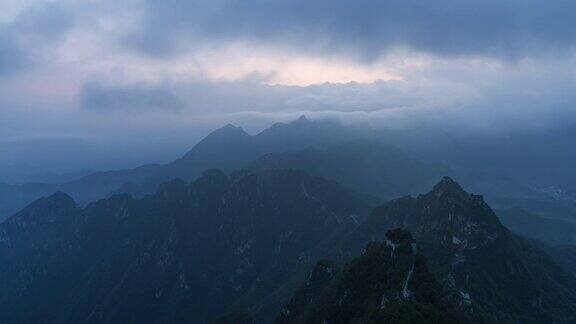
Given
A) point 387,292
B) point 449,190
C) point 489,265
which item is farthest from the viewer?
point 449,190

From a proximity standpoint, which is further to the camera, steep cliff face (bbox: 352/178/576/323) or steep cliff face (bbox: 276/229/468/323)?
steep cliff face (bbox: 352/178/576/323)

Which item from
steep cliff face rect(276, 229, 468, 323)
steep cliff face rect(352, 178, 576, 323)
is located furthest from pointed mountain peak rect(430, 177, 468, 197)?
steep cliff face rect(276, 229, 468, 323)

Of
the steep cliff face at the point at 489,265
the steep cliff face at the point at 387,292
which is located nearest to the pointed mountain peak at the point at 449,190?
the steep cliff face at the point at 489,265

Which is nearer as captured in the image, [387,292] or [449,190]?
[387,292]

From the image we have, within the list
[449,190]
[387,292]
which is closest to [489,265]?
[449,190]

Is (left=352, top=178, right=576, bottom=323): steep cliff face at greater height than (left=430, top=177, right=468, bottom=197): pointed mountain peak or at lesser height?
lesser

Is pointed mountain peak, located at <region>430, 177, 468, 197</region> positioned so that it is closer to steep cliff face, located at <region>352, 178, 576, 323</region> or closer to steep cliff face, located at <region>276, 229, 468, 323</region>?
steep cliff face, located at <region>352, 178, 576, 323</region>

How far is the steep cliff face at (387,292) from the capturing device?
86062mm

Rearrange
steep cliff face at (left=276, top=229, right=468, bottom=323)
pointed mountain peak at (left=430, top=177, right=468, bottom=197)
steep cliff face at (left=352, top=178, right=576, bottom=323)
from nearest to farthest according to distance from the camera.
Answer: steep cliff face at (left=276, top=229, right=468, bottom=323) → steep cliff face at (left=352, top=178, right=576, bottom=323) → pointed mountain peak at (left=430, top=177, right=468, bottom=197)

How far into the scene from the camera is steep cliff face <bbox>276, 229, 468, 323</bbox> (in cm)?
8606

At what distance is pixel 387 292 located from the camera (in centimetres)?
9844

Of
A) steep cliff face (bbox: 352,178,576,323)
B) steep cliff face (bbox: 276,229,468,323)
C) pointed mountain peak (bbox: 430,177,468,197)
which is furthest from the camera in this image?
pointed mountain peak (bbox: 430,177,468,197)

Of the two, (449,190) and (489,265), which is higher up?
(449,190)

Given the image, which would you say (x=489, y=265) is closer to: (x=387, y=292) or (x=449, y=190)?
(x=449, y=190)
